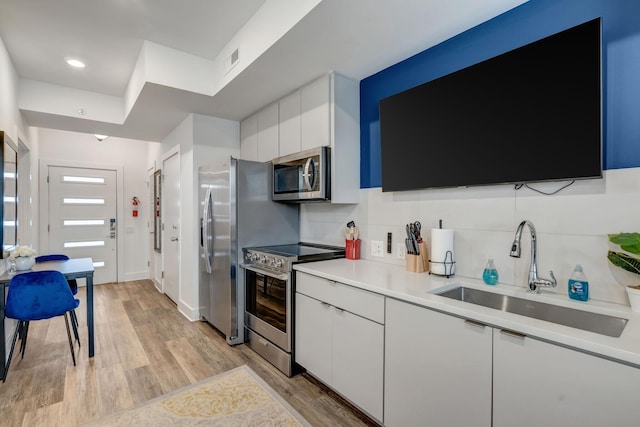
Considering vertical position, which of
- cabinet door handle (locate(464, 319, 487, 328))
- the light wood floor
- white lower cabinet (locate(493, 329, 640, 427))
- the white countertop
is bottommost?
the light wood floor

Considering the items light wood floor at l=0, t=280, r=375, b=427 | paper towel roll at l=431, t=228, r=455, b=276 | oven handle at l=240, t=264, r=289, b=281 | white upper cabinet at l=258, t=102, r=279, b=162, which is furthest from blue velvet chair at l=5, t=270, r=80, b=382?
paper towel roll at l=431, t=228, r=455, b=276

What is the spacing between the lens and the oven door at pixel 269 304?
2.46m

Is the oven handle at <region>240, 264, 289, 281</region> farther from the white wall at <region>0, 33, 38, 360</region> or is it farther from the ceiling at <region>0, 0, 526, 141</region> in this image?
the white wall at <region>0, 33, 38, 360</region>

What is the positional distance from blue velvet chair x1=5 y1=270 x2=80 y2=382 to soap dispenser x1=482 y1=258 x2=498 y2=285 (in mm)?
3136

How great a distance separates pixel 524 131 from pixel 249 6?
207 centimetres

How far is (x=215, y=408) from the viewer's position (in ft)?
6.70

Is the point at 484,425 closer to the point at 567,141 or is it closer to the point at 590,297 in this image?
the point at 590,297

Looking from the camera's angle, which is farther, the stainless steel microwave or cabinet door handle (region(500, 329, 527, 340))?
the stainless steel microwave

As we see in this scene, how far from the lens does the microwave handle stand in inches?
106

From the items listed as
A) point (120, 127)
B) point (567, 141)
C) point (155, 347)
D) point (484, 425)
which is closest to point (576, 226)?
point (567, 141)

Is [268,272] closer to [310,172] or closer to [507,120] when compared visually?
[310,172]

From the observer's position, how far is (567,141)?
1.52 metres

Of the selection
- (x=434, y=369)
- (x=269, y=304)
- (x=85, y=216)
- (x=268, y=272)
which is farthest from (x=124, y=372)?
(x=85, y=216)

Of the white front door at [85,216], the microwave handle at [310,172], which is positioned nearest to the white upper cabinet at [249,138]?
the microwave handle at [310,172]
